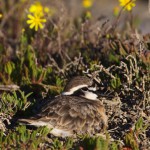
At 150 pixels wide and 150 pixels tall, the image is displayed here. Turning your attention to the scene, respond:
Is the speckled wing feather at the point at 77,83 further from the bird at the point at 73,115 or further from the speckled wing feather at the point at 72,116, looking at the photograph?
the speckled wing feather at the point at 72,116

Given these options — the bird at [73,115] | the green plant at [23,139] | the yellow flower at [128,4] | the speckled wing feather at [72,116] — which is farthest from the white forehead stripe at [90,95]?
the yellow flower at [128,4]

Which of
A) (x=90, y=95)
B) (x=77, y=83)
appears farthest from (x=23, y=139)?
(x=90, y=95)

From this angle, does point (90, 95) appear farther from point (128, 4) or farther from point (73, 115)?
point (128, 4)

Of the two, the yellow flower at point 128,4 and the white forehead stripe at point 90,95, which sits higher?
the yellow flower at point 128,4

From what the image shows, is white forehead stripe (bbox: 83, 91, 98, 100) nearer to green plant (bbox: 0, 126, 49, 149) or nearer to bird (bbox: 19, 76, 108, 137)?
bird (bbox: 19, 76, 108, 137)

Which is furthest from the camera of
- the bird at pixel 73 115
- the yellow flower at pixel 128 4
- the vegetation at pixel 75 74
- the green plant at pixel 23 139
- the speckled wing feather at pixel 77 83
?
the yellow flower at pixel 128 4
